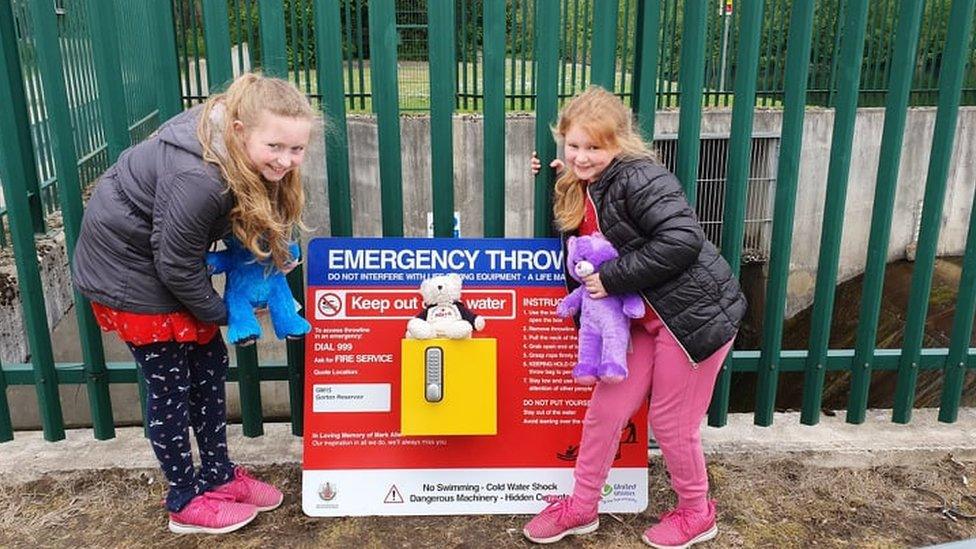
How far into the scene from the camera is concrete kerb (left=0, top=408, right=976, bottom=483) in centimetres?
329

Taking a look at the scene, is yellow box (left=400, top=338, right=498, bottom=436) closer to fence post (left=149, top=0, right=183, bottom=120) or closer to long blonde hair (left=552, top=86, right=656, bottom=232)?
long blonde hair (left=552, top=86, right=656, bottom=232)

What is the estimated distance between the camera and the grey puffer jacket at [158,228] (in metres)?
2.34

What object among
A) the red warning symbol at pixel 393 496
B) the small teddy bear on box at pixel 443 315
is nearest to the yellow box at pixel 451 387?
the small teddy bear on box at pixel 443 315

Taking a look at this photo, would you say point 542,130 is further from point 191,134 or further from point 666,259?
point 191,134

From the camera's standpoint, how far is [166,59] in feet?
9.60

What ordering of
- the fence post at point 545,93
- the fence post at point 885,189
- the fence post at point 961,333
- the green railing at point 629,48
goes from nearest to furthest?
the fence post at point 545,93, the fence post at point 885,189, the fence post at point 961,333, the green railing at point 629,48

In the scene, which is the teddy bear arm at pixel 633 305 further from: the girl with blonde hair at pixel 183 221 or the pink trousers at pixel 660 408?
the girl with blonde hair at pixel 183 221

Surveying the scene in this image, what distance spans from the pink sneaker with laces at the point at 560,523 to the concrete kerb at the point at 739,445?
0.71 metres

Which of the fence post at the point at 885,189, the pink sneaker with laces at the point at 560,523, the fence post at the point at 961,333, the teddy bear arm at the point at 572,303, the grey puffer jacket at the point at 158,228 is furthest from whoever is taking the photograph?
the fence post at the point at 961,333

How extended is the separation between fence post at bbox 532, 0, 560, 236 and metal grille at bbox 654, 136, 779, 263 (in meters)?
6.64

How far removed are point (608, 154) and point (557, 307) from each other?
0.63 meters

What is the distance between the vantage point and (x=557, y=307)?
114 inches

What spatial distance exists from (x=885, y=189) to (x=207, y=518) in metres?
3.07

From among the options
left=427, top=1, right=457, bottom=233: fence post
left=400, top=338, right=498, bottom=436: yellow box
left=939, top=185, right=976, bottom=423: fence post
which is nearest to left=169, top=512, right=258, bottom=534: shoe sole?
left=400, top=338, right=498, bottom=436: yellow box
